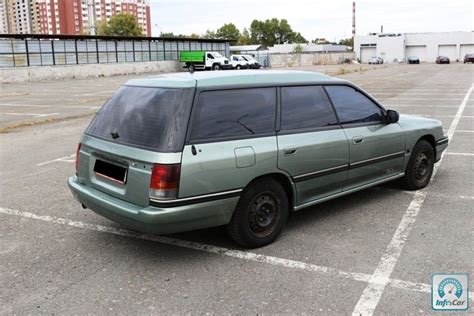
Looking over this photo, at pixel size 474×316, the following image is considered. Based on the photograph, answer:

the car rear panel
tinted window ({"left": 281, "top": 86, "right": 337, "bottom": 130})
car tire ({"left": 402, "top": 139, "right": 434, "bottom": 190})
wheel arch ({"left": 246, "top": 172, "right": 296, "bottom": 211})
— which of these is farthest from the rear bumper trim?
car tire ({"left": 402, "top": 139, "right": 434, "bottom": 190})

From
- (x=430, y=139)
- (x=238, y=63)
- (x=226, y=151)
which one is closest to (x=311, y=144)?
(x=226, y=151)

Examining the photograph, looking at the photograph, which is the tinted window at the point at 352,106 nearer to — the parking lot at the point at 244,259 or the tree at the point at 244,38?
the parking lot at the point at 244,259

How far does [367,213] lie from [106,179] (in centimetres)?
275

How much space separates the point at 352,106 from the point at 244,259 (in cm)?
214

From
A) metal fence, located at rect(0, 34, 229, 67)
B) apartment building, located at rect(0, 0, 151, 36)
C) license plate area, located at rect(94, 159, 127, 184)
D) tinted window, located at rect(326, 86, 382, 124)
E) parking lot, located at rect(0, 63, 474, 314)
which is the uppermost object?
apartment building, located at rect(0, 0, 151, 36)

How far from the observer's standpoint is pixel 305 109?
465 centimetres

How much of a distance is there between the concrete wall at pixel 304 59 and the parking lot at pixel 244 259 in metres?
63.7

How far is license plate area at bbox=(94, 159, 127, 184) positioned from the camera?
13.1ft

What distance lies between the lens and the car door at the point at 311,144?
4.38 metres

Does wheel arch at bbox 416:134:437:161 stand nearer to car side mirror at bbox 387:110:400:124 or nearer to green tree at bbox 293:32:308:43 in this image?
car side mirror at bbox 387:110:400:124

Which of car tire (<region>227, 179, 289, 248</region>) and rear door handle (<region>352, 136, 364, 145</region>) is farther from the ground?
rear door handle (<region>352, 136, 364, 145</region>)

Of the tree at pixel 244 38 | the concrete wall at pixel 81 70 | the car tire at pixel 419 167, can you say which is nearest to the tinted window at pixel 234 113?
the car tire at pixel 419 167

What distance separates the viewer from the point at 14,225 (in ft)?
16.4

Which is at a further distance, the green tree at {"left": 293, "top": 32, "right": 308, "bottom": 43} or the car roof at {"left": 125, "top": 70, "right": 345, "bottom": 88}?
the green tree at {"left": 293, "top": 32, "right": 308, "bottom": 43}
